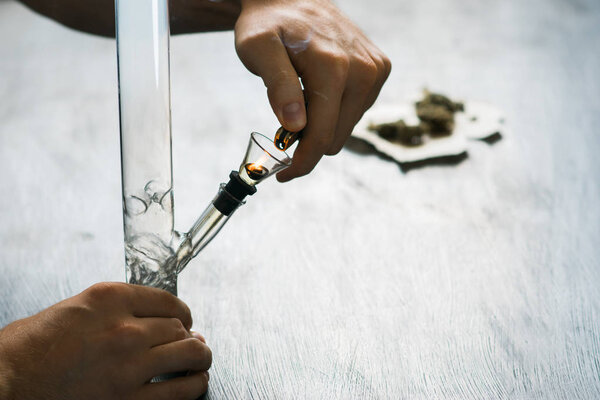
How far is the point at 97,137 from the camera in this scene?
0.80 meters

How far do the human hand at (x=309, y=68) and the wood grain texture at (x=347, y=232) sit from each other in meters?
0.13

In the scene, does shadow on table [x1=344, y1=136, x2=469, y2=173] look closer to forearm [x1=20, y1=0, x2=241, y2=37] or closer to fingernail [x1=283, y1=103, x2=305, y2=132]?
forearm [x1=20, y1=0, x2=241, y2=37]

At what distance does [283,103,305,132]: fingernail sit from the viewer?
18.7 inches

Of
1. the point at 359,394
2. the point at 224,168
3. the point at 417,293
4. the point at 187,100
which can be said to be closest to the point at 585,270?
the point at 417,293

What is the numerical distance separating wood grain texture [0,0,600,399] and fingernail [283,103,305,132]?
0.56ft

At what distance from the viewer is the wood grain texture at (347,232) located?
52 cm

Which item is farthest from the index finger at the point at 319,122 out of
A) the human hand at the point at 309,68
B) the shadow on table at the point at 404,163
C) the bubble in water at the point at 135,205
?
the shadow on table at the point at 404,163

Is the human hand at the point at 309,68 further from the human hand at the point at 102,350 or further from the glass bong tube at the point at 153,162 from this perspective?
the human hand at the point at 102,350

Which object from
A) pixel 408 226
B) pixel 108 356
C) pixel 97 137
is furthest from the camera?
pixel 97 137

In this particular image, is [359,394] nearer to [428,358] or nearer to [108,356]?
[428,358]

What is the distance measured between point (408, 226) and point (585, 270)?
0.17m

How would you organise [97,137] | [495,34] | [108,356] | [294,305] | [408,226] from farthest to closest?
[495,34], [97,137], [408,226], [294,305], [108,356]

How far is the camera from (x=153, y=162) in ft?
1.55

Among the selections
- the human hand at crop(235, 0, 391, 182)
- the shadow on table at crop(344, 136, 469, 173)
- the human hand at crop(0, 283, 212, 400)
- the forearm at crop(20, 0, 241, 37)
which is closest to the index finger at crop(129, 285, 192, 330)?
the human hand at crop(0, 283, 212, 400)
